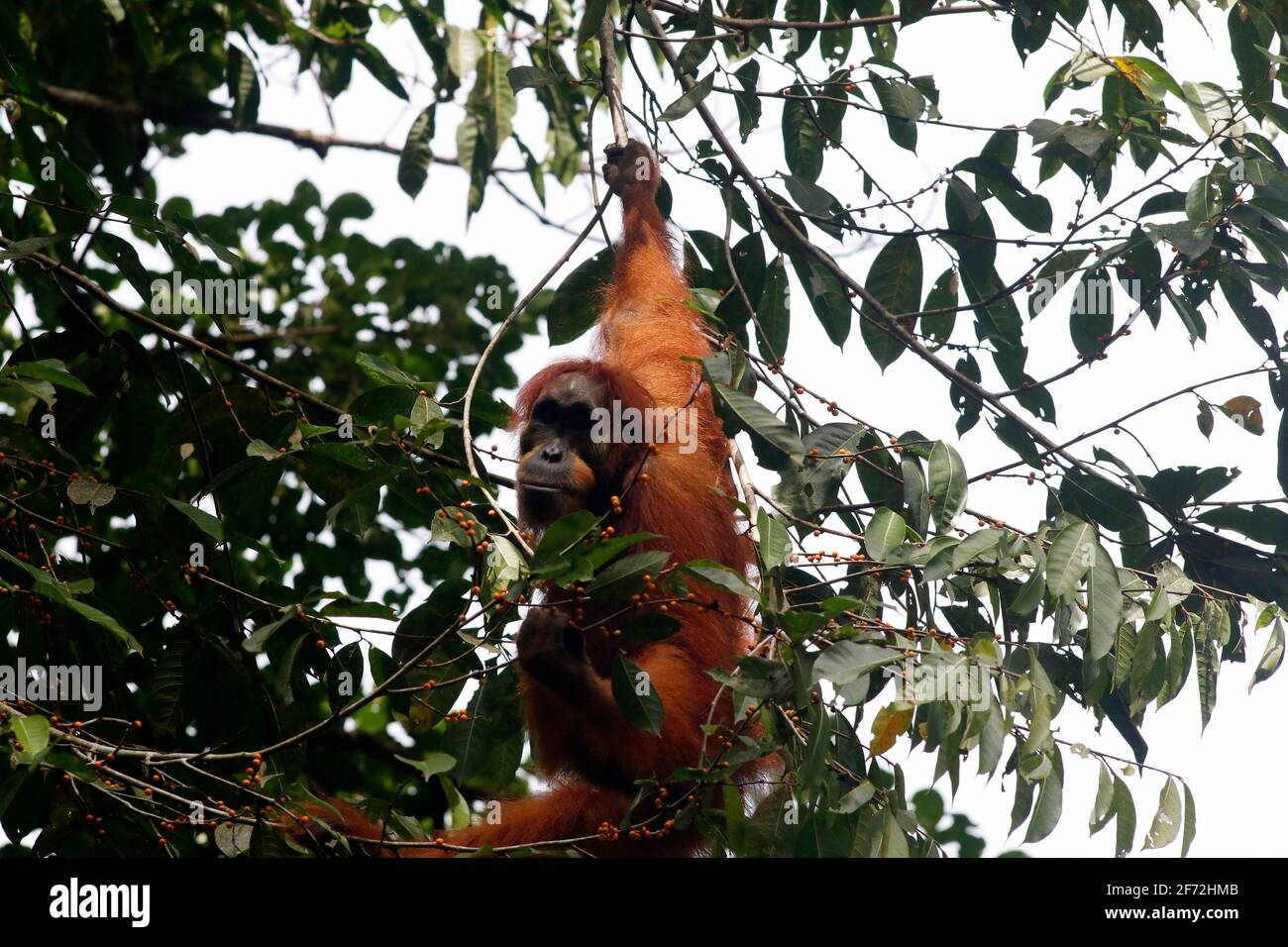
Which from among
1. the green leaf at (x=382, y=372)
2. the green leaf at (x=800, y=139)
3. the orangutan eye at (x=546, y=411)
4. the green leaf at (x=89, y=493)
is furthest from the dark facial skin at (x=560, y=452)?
the green leaf at (x=89, y=493)

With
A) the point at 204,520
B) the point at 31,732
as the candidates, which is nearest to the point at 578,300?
the point at 204,520

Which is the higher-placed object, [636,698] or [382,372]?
[382,372]

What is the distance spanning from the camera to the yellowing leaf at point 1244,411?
163 inches

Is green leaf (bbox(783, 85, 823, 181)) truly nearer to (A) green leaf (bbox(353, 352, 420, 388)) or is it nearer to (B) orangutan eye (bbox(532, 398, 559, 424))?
(B) orangutan eye (bbox(532, 398, 559, 424))

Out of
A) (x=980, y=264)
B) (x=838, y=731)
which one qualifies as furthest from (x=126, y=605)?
(x=980, y=264)

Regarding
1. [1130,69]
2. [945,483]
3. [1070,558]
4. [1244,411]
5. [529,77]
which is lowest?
[1070,558]

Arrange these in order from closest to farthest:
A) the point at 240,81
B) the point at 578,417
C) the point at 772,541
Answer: the point at 772,541, the point at 578,417, the point at 240,81

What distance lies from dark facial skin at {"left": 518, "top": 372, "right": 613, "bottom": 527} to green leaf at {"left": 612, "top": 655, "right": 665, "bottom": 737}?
5.20 ft

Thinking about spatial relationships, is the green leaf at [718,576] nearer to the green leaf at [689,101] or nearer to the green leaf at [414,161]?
the green leaf at [689,101]

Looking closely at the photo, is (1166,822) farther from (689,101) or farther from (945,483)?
(689,101)

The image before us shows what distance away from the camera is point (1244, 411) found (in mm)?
4148

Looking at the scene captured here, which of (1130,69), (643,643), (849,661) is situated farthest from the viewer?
(643,643)

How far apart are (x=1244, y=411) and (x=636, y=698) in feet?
7.87

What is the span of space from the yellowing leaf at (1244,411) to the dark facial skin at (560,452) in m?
2.42
